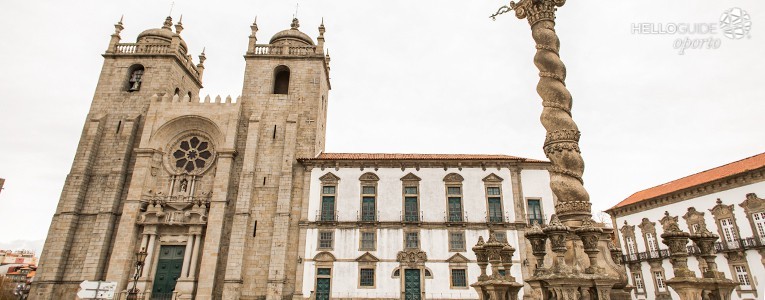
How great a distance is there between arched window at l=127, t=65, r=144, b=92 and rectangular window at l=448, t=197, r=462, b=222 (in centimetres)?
2330

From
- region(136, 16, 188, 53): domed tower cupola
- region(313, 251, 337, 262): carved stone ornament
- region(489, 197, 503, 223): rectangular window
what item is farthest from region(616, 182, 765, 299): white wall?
region(136, 16, 188, 53): domed tower cupola

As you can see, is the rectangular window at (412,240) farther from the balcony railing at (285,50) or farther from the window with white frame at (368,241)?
the balcony railing at (285,50)

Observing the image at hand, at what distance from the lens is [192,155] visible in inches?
1068

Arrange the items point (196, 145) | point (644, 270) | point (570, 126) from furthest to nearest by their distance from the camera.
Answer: point (644, 270) → point (196, 145) → point (570, 126)

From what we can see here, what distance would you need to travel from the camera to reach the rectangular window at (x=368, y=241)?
24.1 m

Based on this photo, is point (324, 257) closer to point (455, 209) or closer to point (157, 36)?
point (455, 209)

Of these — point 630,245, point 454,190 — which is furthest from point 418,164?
point 630,245

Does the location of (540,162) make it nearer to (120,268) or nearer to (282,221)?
(282,221)

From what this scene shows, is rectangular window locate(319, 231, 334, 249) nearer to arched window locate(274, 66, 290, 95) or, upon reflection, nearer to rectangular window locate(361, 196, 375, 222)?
rectangular window locate(361, 196, 375, 222)

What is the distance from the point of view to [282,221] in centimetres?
2406

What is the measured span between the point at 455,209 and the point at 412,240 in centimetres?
336

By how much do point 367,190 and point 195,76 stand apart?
18415 millimetres

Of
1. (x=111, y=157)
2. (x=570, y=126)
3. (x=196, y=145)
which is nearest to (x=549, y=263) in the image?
(x=570, y=126)

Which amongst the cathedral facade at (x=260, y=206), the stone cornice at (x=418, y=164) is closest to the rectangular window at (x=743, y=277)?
the cathedral facade at (x=260, y=206)
